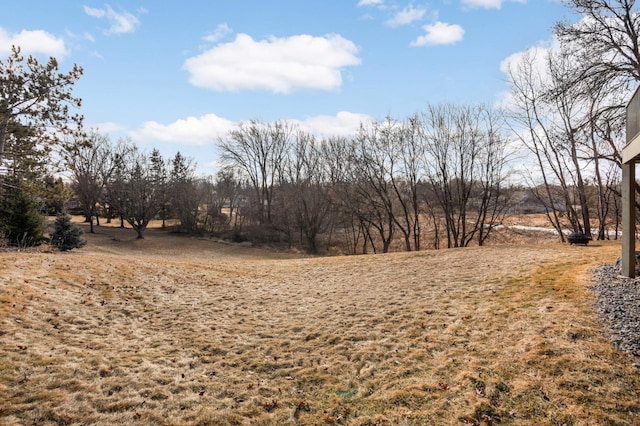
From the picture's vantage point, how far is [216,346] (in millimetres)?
5629

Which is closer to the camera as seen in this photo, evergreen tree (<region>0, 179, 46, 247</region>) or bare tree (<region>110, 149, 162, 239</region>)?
evergreen tree (<region>0, 179, 46, 247</region>)

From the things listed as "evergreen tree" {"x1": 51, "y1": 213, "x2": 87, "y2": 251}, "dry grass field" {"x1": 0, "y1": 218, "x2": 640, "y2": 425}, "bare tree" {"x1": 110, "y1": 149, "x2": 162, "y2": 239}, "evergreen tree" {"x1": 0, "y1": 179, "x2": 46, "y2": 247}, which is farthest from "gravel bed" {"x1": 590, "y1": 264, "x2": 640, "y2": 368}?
"bare tree" {"x1": 110, "y1": 149, "x2": 162, "y2": 239}

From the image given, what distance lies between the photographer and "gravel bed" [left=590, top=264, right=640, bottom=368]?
435cm

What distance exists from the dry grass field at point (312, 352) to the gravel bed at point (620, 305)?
0.18 metres

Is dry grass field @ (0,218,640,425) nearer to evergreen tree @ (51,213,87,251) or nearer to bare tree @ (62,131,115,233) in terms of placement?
evergreen tree @ (51,213,87,251)

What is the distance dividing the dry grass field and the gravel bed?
0.18 meters

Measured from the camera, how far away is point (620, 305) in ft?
17.6

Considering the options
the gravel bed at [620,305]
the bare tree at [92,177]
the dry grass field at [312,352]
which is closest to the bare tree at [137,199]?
the bare tree at [92,177]

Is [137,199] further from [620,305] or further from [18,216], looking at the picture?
[620,305]

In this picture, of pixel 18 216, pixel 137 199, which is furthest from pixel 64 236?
pixel 137 199

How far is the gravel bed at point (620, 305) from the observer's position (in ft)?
14.3

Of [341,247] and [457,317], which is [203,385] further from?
[341,247]

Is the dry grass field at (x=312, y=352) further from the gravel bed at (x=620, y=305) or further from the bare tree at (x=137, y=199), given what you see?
the bare tree at (x=137, y=199)

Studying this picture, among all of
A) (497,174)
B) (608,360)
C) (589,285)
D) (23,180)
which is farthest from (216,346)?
(497,174)
